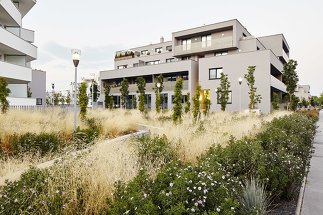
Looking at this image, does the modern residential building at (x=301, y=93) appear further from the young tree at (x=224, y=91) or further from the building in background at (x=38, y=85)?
the building in background at (x=38, y=85)

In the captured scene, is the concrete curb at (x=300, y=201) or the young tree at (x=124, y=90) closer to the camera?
the concrete curb at (x=300, y=201)

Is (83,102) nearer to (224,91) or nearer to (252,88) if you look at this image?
(224,91)

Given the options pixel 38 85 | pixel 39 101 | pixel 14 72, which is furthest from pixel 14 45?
pixel 39 101

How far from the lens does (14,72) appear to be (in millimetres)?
17828

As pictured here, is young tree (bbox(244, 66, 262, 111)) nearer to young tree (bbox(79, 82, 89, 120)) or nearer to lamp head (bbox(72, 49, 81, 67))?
young tree (bbox(79, 82, 89, 120))

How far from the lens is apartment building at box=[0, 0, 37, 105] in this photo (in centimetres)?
1680

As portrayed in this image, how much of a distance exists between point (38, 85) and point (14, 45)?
15.6 meters

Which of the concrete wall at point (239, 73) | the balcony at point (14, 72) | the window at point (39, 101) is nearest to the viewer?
the balcony at point (14, 72)

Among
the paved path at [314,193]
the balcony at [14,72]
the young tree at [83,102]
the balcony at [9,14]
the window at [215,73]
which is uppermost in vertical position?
the balcony at [9,14]

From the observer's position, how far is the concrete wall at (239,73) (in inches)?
801

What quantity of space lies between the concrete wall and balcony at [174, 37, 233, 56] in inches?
106

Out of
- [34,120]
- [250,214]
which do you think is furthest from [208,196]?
[34,120]

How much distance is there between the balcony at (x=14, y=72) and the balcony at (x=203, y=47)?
19357 millimetres

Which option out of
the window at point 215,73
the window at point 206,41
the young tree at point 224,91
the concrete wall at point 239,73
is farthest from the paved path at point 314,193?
the window at point 206,41
